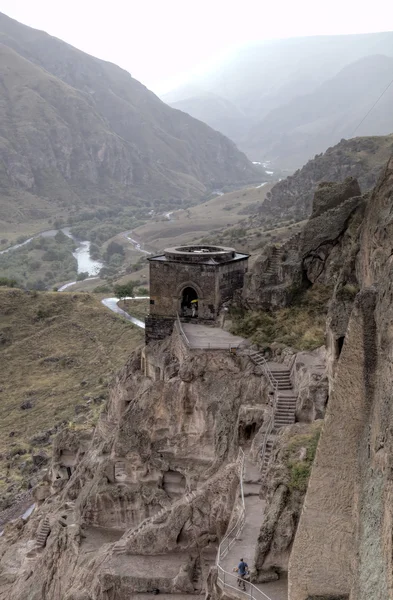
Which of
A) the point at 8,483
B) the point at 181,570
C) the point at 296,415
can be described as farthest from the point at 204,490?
the point at 8,483

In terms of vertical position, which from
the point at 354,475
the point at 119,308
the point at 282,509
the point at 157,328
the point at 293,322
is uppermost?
the point at 354,475

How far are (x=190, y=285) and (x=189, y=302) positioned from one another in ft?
3.88

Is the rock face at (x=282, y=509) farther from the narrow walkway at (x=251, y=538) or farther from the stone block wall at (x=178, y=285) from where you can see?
the stone block wall at (x=178, y=285)

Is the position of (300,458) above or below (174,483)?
above

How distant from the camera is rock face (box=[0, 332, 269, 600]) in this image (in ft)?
65.1

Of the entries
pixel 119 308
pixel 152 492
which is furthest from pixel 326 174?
pixel 152 492

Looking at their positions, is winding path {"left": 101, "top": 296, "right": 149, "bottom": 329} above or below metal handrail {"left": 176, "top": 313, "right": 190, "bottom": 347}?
below

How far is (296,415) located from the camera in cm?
1956

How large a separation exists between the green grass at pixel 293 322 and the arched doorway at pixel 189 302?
82.3 inches

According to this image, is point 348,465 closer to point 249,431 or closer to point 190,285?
point 249,431

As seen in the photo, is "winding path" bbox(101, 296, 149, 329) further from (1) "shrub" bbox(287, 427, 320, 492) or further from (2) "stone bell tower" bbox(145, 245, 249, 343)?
(1) "shrub" bbox(287, 427, 320, 492)

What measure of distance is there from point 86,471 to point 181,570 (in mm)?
9467

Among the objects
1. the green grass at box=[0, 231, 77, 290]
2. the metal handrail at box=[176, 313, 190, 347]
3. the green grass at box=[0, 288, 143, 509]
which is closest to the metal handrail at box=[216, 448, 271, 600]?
the metal handrail at box=[176, 313, 190, 347]

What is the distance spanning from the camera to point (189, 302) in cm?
2912
